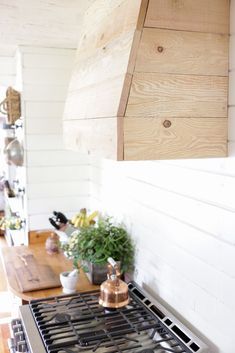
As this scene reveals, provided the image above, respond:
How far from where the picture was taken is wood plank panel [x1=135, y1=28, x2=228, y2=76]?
1171mm

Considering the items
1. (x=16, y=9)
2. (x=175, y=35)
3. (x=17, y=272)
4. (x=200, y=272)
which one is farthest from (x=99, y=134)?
(x=17, y=272)

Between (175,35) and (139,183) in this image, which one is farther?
(139,183)

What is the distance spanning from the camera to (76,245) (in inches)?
84.5

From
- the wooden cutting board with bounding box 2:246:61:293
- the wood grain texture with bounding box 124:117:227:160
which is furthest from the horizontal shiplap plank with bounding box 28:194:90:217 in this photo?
the wood grain texture with bounding box 124:117:227:160

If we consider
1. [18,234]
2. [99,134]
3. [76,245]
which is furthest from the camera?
[18,234]

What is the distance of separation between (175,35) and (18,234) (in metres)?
2.49

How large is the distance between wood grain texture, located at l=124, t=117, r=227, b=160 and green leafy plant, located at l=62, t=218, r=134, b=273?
96cm

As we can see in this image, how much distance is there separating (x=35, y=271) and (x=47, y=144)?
956 mm

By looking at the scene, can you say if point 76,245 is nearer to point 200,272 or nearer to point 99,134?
point 200,272

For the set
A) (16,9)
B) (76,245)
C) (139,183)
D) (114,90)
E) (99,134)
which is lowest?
(76,245)

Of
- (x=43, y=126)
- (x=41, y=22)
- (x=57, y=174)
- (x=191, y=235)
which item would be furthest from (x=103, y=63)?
(x=57, y=174)

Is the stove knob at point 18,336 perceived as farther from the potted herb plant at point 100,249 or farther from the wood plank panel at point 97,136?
the wood plank panel at point 97,136

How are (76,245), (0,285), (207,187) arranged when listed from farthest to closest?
(0,285) < (76,245) < (207,187)

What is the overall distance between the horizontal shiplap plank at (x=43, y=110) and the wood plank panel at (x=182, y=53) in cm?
170
